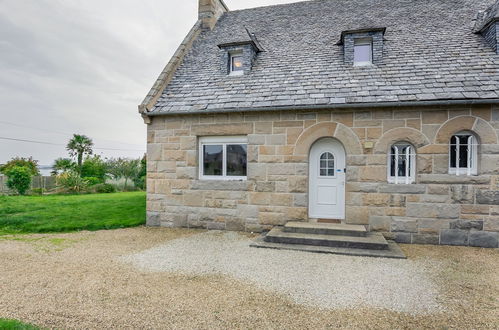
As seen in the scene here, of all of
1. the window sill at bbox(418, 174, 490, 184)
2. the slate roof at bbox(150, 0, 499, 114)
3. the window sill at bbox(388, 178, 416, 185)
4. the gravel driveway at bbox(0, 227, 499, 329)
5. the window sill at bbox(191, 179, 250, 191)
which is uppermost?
the slate roof at bbox(150, 0, 499, 114)

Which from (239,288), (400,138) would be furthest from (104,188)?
(400,138)

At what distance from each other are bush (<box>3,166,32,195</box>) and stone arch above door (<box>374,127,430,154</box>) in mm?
22102

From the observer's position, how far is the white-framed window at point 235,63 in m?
8.74

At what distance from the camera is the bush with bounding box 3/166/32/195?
58.8 feet

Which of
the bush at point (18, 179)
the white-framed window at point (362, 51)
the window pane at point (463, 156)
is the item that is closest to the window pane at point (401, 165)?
the window pane at point (463, 156)

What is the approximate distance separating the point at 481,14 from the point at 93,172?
2608 centimetres

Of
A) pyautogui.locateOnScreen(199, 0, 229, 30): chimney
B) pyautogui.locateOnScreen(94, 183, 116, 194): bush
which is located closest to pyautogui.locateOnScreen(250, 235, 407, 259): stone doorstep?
pyautogui.locateOnScreen(199, 0, 229, 30): chimney

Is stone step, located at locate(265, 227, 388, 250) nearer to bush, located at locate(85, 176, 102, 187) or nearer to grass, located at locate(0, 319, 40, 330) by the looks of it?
grass, located at locate(0, 319, 40, 330)

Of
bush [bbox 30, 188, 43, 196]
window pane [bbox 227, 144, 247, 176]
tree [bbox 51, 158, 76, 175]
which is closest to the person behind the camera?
window pane [bbox 227, 144, 247, 176]

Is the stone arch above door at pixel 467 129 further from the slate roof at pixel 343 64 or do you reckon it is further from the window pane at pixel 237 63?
the window pane at pixel 237 63

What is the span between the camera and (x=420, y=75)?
271 inches

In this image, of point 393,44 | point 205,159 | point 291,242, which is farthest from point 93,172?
point 393,44

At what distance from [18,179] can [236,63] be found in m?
18.5

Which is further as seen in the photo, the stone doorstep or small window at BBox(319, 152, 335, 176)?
small window at BBox(319, 152, 335, 176)
